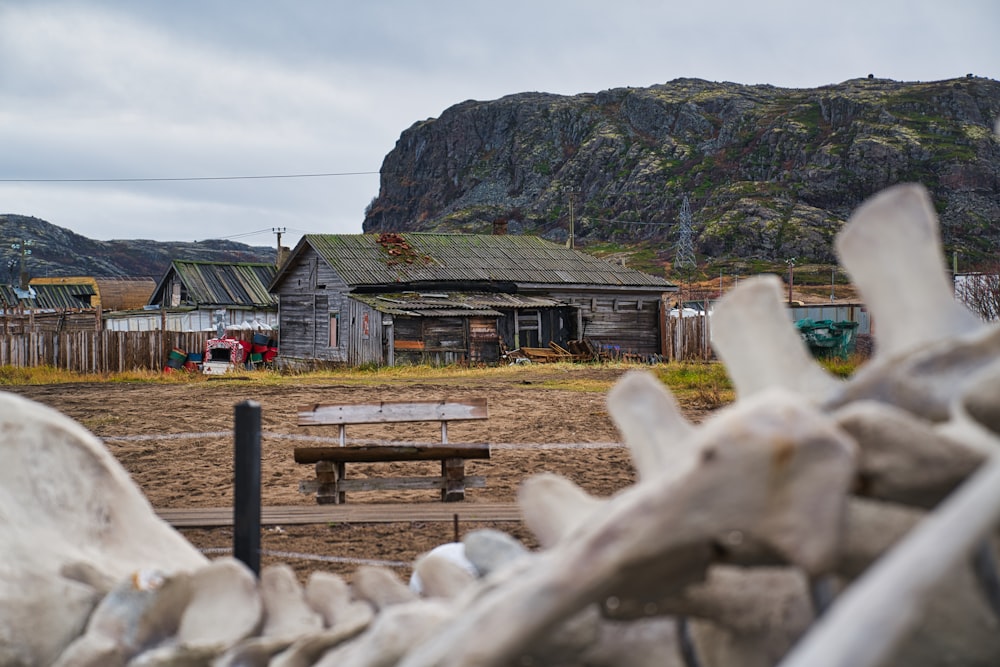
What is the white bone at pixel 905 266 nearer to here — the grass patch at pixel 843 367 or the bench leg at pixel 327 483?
the bench leg at pixel 327 483

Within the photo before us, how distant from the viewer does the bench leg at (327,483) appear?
758 centimetres

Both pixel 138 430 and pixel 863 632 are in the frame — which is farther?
pixel 138 430

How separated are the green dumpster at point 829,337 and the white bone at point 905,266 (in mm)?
22884

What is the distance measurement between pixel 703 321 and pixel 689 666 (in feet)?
91.1

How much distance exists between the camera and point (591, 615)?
2.89 feet

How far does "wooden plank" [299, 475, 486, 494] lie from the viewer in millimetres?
7620

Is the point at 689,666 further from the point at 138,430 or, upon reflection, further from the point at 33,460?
the point at 138,430

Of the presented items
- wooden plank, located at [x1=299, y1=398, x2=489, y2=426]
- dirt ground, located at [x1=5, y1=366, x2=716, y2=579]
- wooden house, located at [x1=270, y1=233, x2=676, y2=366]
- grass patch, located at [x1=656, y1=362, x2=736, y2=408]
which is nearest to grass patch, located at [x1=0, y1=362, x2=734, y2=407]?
grass patch, located at [x1=656, y1=362, x2=736, y2=408]

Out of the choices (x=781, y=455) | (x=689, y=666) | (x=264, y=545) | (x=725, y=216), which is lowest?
(x=264, y=545)

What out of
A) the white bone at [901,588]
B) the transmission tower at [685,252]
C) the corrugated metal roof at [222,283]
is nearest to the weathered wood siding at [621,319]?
the corrugated metal roof at [222,283]

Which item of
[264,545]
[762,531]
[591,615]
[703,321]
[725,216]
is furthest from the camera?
Result: [725,216]

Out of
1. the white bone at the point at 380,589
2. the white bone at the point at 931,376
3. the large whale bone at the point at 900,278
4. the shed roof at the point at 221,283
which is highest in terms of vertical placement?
the shed roof at the point at 221,283

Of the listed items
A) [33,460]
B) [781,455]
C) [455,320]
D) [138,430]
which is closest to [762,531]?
[781,455]

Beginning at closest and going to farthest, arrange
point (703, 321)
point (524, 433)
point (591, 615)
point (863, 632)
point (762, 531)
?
1. point (863, 632)
2. point (762, 531)
3. point (591, 615)
4. point (524, 433)
5. point (703, 321)
